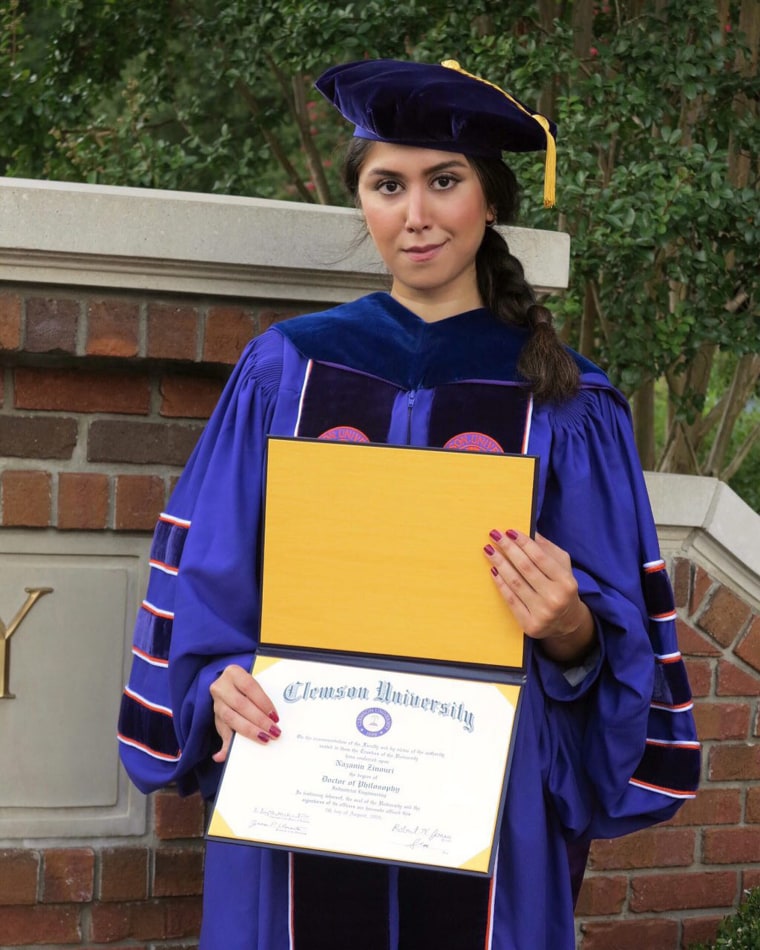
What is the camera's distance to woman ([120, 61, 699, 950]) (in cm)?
198

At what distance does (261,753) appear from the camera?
185cm

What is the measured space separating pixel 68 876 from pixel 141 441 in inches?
34.0

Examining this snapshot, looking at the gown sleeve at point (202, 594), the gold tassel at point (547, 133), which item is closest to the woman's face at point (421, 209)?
the gold tassel at point (547, 133)

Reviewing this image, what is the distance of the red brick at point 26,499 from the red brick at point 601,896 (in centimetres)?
156

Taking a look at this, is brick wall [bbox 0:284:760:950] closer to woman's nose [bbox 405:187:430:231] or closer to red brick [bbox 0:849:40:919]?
red brick [bbox 0:849:40:919]

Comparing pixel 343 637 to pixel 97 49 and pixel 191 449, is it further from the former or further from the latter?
pixel 97 49

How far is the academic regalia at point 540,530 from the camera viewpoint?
78.2 inches

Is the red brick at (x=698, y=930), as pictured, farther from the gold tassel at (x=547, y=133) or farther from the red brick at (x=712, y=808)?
the gold tassel at (x=547, y=133)

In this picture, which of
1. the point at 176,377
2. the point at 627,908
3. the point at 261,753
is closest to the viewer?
the point at 261,753

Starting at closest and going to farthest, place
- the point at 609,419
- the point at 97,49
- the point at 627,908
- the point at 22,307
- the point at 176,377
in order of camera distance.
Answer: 1. the point at 609,419
2. the point at 22,307
3. the point at 176,377
4. the point at 627,908
5. the point at 97,49

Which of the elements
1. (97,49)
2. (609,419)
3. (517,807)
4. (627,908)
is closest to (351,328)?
(609,419)

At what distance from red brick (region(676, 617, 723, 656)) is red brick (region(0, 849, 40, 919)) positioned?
1557 millimetres

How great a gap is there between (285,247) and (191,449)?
44 centimetres
